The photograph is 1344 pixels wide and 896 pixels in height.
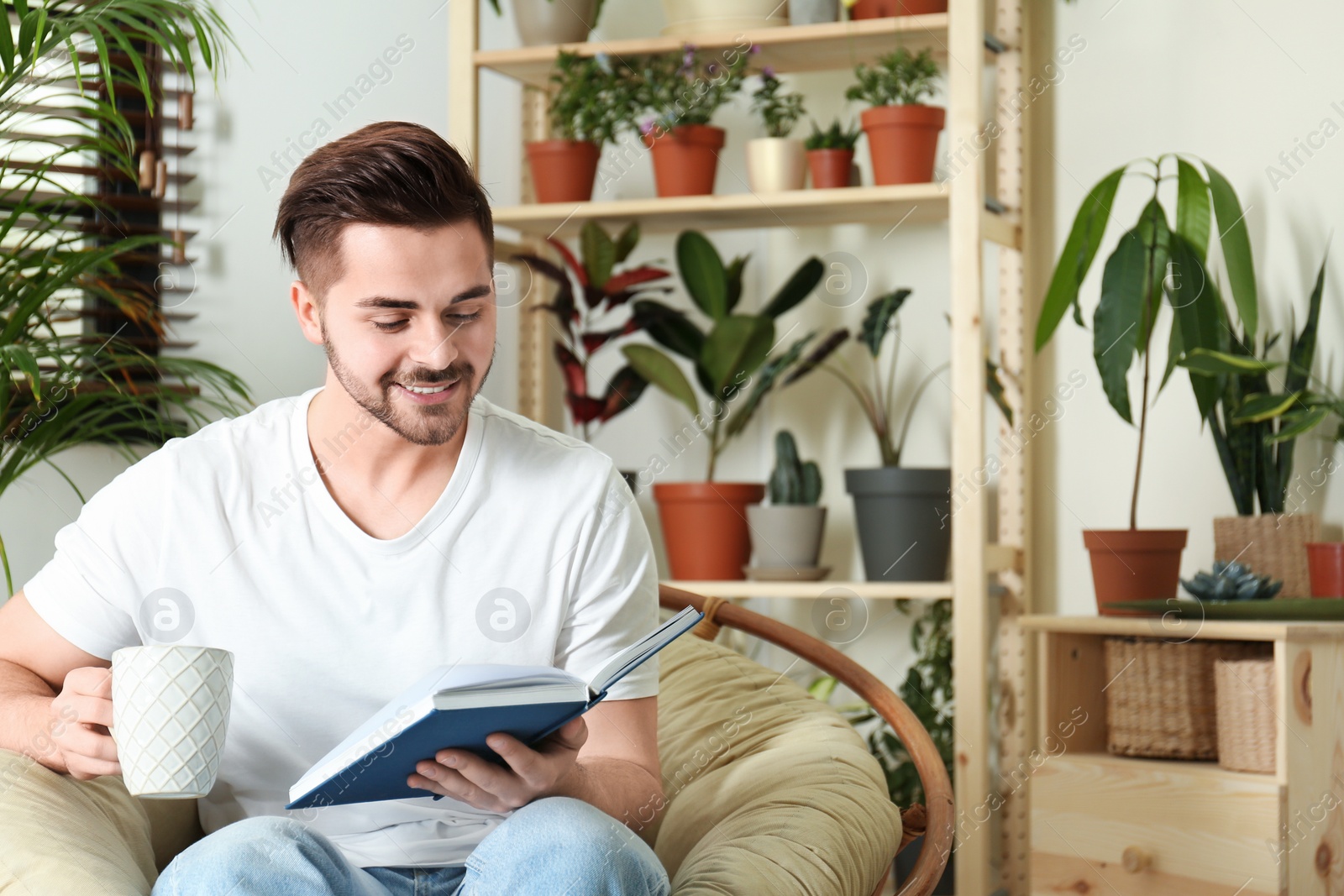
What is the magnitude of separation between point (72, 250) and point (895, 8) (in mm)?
1369

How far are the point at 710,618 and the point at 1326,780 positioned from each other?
0.87 m

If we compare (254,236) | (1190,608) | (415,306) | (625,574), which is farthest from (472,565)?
(254,236)

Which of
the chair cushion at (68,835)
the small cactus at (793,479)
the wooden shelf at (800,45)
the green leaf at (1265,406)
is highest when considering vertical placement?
the wooden shelf at (800,45)

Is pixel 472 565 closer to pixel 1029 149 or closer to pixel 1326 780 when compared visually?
pixel 1326 780

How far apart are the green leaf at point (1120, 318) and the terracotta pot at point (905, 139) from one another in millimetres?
385

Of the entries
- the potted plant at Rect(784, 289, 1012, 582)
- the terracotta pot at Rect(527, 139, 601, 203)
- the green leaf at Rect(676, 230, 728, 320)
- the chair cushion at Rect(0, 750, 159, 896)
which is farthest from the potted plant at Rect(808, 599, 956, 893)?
the chair cushion at Rect(0, 750, 159, 896)

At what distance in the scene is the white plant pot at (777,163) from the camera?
233 centimetres

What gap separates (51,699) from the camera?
1154 millimetres

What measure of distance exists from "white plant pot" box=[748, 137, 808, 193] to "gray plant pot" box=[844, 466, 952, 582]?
53 cm

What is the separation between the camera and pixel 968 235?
2115mm

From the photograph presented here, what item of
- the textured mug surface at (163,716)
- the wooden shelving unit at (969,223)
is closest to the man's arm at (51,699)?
the textured mug surface at (163,716)

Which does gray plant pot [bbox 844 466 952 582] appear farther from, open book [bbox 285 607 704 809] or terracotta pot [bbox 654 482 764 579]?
open book [bbox 285 607 704 809]

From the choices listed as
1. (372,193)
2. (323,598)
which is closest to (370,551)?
(323,598)

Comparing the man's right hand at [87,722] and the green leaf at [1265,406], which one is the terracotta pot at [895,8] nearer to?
the green leaf at [1265,406]
